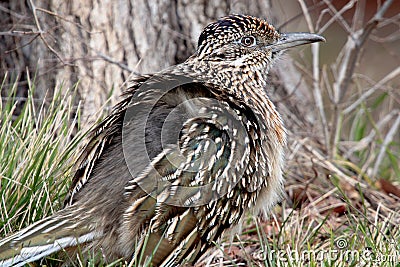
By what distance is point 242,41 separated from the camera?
493 cm

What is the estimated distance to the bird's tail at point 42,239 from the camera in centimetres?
374

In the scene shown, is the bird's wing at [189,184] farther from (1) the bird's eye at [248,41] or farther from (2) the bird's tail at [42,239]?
(1) the bird's eye at [248,41]

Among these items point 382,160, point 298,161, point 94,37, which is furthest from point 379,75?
point 94,37

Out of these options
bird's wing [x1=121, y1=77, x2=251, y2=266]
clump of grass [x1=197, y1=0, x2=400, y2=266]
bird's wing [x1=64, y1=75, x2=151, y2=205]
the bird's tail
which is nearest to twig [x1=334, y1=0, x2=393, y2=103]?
clump of grass [x1=197, y1=0, x2=400, y2=266]

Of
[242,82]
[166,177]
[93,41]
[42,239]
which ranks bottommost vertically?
[42,239]

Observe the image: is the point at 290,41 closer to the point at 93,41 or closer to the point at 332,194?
the point at 332,194

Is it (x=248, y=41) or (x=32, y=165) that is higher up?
(x=248, y=41)

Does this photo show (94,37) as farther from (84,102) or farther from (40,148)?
(40,148)

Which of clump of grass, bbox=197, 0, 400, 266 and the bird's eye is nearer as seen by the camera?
clump of grass, bbox=197, 0, 400, 266

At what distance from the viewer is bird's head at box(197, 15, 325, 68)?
16.0 ft

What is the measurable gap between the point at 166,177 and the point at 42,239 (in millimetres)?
707

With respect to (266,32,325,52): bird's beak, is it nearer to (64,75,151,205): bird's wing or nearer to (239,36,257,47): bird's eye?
(239,36,257,47): bird's eye

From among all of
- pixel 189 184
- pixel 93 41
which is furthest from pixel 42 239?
pixel 93 41

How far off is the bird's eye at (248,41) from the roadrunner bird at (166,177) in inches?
14.2
